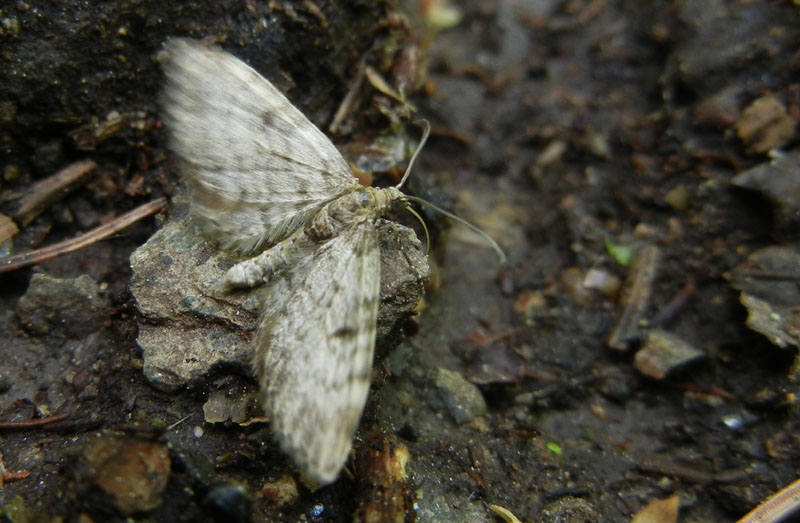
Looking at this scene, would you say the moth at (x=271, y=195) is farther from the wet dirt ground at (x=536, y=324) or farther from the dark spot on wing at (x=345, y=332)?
the wet dirt ground at (x=536, y=324)

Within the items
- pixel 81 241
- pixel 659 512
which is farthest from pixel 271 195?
pixel 659 512

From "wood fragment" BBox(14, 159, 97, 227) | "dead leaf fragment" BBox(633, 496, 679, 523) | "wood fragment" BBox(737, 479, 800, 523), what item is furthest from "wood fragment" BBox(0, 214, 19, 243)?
"wood fragment" BBox(737, 479, 800, 523)

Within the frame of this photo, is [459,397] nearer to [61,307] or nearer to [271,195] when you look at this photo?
[271,195]

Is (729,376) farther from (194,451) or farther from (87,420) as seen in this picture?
(87,420)

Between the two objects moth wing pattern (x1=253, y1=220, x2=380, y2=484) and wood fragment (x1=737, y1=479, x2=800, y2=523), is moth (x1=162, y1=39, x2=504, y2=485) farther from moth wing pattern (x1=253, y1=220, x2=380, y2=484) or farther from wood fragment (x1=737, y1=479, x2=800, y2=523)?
wood fragment (x1=737, y1=479, x2=800, y2=523)

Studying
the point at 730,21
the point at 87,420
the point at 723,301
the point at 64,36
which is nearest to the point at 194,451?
the point at 87,420
